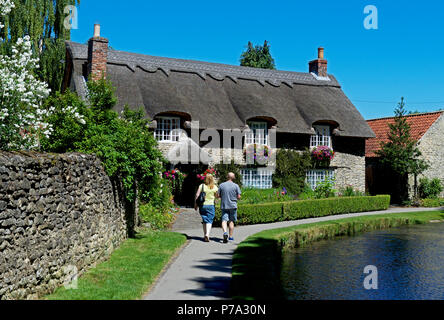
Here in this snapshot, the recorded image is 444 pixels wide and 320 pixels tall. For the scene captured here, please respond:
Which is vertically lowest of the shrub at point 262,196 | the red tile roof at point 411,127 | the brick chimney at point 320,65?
the shrub at point 262,196

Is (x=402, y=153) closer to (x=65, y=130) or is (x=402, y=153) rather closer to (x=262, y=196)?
(x=262, y=196)

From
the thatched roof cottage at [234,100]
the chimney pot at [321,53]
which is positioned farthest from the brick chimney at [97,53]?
the chimney pot at [321,53]

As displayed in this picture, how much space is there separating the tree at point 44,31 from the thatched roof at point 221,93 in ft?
11.9

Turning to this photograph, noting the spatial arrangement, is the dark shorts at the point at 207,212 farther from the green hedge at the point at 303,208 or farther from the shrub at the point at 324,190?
the shrub at the point at 324,190

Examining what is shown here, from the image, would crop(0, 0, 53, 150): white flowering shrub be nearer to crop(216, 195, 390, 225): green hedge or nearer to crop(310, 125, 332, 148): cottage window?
crop(216, 195, 390, 225): green hedge

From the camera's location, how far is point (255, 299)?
6371 mm

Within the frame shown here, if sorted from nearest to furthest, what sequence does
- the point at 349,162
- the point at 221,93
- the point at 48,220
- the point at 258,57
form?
the point at 48,220
the point at 221,93
the point at 349,162
the point at 258,57

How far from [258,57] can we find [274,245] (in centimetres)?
Answer: 4018

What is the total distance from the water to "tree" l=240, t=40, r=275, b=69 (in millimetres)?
35222

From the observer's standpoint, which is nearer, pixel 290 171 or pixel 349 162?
pixel 290 171

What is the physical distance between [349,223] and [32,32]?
19884 millimetres

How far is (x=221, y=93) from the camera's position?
23.6m

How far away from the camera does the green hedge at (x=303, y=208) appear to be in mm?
16672

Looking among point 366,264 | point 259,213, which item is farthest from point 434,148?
point 366,264
